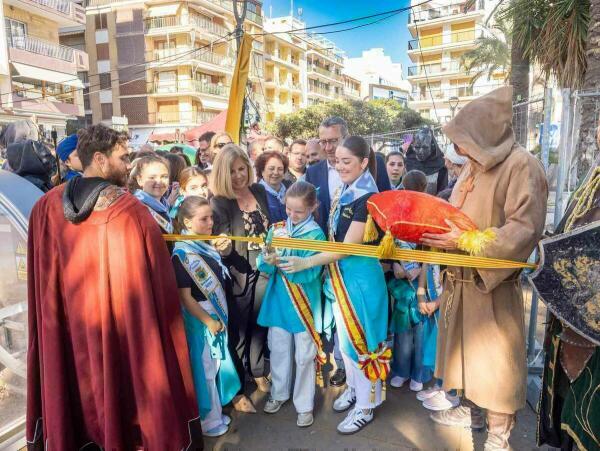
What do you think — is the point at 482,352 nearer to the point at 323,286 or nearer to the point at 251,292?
the point at 323,286

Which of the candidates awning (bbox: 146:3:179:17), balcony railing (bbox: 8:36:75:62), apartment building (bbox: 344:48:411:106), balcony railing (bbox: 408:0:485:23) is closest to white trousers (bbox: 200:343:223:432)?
balcony railing (bbox: 8:36:75:62)

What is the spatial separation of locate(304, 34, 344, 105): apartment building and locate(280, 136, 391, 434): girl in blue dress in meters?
51.6

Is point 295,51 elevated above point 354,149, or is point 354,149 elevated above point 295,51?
point 295,51

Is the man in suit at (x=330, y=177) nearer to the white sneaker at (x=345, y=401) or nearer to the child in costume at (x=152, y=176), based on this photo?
the white sneaker at (x=345, y=401)

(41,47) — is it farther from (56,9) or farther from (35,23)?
(56,9)

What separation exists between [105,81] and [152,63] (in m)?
4.29

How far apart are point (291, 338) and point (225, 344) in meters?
0.47

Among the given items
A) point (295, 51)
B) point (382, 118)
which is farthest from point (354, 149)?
point (295, 51)

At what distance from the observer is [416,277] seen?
11.2 ft

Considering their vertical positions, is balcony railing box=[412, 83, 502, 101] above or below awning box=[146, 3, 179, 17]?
below

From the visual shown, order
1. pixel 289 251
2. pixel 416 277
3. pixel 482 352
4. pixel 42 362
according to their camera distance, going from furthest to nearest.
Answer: pixel 416 277
pixel 289 251
pixel 42 362
pixel 482 352

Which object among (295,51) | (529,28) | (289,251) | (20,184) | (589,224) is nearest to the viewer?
(589,224)

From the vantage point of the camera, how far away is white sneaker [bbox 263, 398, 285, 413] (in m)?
3.25

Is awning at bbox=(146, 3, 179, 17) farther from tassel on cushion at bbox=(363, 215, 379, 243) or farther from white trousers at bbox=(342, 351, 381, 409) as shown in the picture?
white trousers at bbox=(342, 351, 381, 409)
